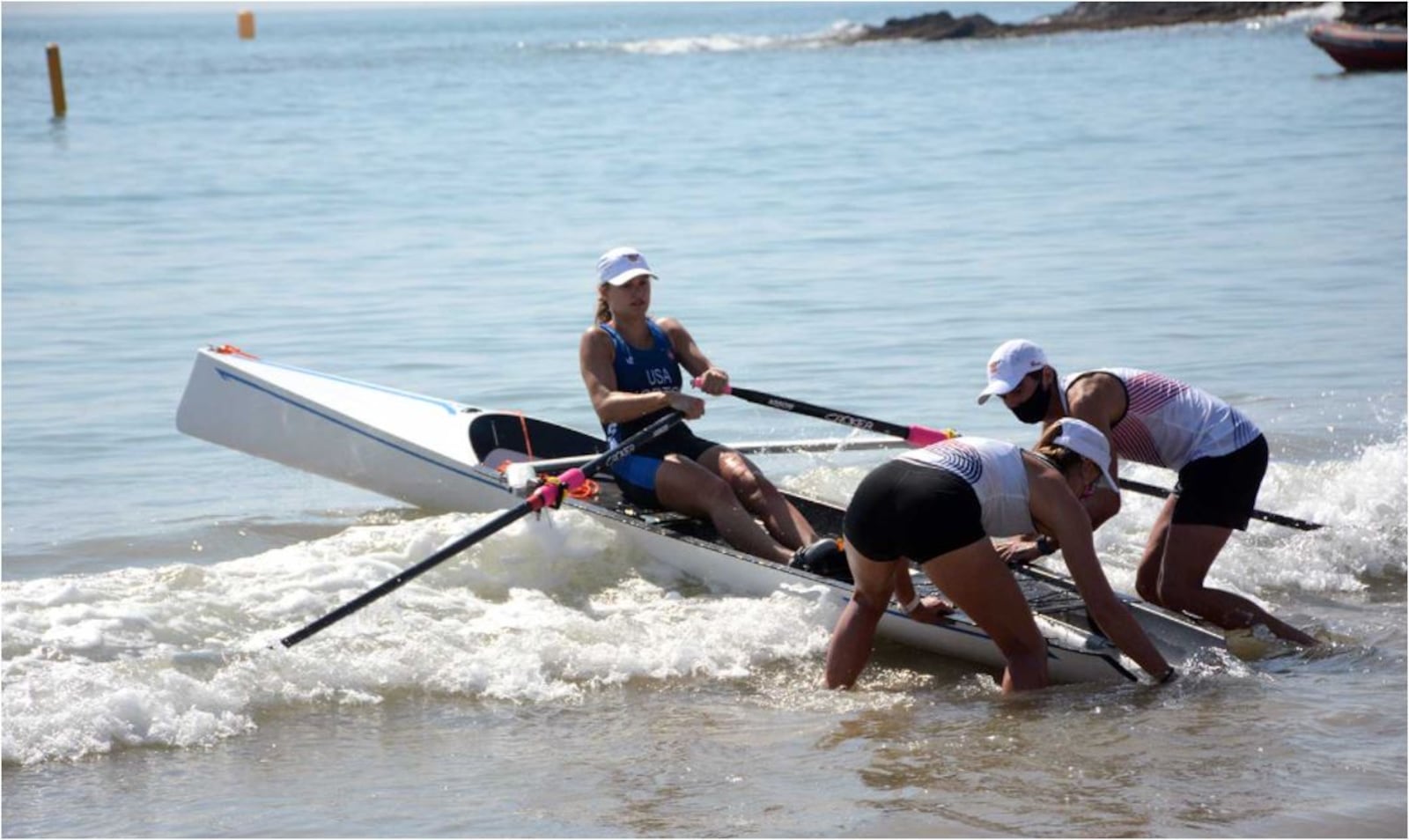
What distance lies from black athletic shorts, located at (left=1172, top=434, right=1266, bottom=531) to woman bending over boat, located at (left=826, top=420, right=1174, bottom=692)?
80cm

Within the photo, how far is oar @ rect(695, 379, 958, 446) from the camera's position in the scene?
8062 millimetres

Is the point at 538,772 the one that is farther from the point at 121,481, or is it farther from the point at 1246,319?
the point at 1246,319

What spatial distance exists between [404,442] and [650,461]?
71.0 inches

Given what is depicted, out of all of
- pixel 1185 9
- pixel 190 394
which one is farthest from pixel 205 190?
pixel 1185 9

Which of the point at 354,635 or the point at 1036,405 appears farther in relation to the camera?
the point at 354,635

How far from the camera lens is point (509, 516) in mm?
7113

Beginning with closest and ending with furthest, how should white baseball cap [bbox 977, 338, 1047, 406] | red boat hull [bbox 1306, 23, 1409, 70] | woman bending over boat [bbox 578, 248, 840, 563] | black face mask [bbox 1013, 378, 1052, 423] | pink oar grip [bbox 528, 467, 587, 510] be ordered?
white baseball cap [bbox 977, 338, 1047, 406]
black face mask [bbox 1013, 378, 1052, 423]
pink oar grip [bbox 528, 467, 587, 510]
woman bending over boat [bbox 578, 248, 840, 563]
red boat hull [bbox 1306, 23, 1409, 70]

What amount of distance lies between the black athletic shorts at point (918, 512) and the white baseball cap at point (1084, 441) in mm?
373

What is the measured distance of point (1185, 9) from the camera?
66875mm

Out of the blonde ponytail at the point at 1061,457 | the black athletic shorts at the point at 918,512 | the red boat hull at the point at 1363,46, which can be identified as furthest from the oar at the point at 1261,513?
the red boat hull at the point at 1363,46

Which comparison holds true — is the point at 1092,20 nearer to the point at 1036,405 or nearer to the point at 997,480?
the point at 1036,405

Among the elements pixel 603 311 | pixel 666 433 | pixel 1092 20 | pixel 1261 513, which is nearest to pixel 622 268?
pixel 603 311

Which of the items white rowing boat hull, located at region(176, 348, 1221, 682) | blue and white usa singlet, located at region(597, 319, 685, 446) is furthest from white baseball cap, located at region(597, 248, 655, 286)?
white rowing boat hull, located at region(176, 348, 1221, 682)

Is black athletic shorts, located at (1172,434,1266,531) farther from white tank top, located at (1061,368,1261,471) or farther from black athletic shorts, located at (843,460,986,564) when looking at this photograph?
black athletic shorts, located at (843,460,986,564)
